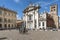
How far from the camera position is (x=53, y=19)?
156 ft

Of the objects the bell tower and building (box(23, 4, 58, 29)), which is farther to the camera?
the bell tower

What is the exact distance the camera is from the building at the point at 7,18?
3740 cm

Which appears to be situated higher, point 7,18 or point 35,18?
point 7,18

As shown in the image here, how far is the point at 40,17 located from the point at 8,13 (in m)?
13.1

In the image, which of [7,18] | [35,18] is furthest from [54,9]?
[7,18]

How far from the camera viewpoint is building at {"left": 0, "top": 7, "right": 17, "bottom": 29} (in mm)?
37400

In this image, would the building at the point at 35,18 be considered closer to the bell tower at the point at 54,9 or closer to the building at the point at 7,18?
the building at the point at 7,18

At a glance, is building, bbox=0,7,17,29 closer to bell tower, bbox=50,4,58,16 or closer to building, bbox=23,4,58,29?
building, bbox=23,4,58,29

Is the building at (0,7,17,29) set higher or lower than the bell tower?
lower

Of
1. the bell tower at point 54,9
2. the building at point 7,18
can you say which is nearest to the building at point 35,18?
the building at point 7,18

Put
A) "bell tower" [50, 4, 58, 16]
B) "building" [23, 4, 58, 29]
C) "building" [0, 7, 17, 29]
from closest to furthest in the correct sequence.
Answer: "building" [0, 7, 17, 29] → "building" [23, 4, 58, 29] → "bell tower" [50, 4, 58, 16]

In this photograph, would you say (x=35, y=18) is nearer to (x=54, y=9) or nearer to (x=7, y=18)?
(x=7, y=18)

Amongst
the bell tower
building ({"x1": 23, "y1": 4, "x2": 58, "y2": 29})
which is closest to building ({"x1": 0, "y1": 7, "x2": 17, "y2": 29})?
building ({"x1": 23, "y1": 4, "x2": 58, "y2": 29})

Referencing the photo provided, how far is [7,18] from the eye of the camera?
132 ft
